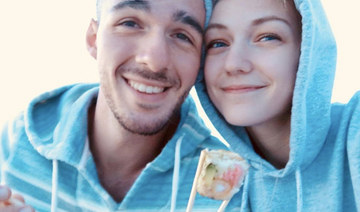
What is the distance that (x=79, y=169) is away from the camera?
2.36 meters

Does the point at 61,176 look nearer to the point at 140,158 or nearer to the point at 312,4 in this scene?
the point at 140,158

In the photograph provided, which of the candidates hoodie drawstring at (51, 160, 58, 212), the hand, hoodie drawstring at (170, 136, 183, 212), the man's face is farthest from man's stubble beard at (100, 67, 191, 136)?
the hand

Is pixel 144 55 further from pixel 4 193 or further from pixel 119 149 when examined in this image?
pixel 4 193

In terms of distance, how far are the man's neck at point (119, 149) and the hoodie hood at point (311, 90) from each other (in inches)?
23.4

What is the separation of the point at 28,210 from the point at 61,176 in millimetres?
803

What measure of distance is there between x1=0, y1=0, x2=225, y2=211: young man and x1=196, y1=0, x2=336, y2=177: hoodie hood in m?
0.48

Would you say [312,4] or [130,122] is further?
[130,122]

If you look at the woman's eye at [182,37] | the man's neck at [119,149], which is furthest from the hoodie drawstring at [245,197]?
the woman's eye at [182,37]

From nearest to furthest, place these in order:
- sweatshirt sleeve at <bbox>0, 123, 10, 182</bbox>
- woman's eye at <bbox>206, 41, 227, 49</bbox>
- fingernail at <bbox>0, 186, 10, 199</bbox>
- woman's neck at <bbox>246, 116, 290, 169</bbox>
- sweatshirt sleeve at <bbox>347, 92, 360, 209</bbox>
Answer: fingernail at <bbox>0, 186, 10, 199</bbox> < sweatshirt sleeve at <bbox>347, 92, 360, 209</bbox> < woman's eye at <bbox>206, 41, 227, 49</bbox> < woman's neck at <bbox>246, 116, 290, 169</bbox> < sweatshirt sleeve at <bbox>0, 123, 10, 182</bbox>

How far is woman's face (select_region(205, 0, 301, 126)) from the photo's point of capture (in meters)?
2.10

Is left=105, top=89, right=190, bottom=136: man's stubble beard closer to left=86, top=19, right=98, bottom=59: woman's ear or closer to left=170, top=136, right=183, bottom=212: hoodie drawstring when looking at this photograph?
left=170, top=136, right=183, bottom=212: hoodie drawstring

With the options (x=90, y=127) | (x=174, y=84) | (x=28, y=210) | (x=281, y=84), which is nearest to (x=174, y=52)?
(x=174, y=84)

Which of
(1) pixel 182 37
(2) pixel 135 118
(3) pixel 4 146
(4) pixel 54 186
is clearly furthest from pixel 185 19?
(3) pixel 4 146

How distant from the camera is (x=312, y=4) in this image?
2.14 m
